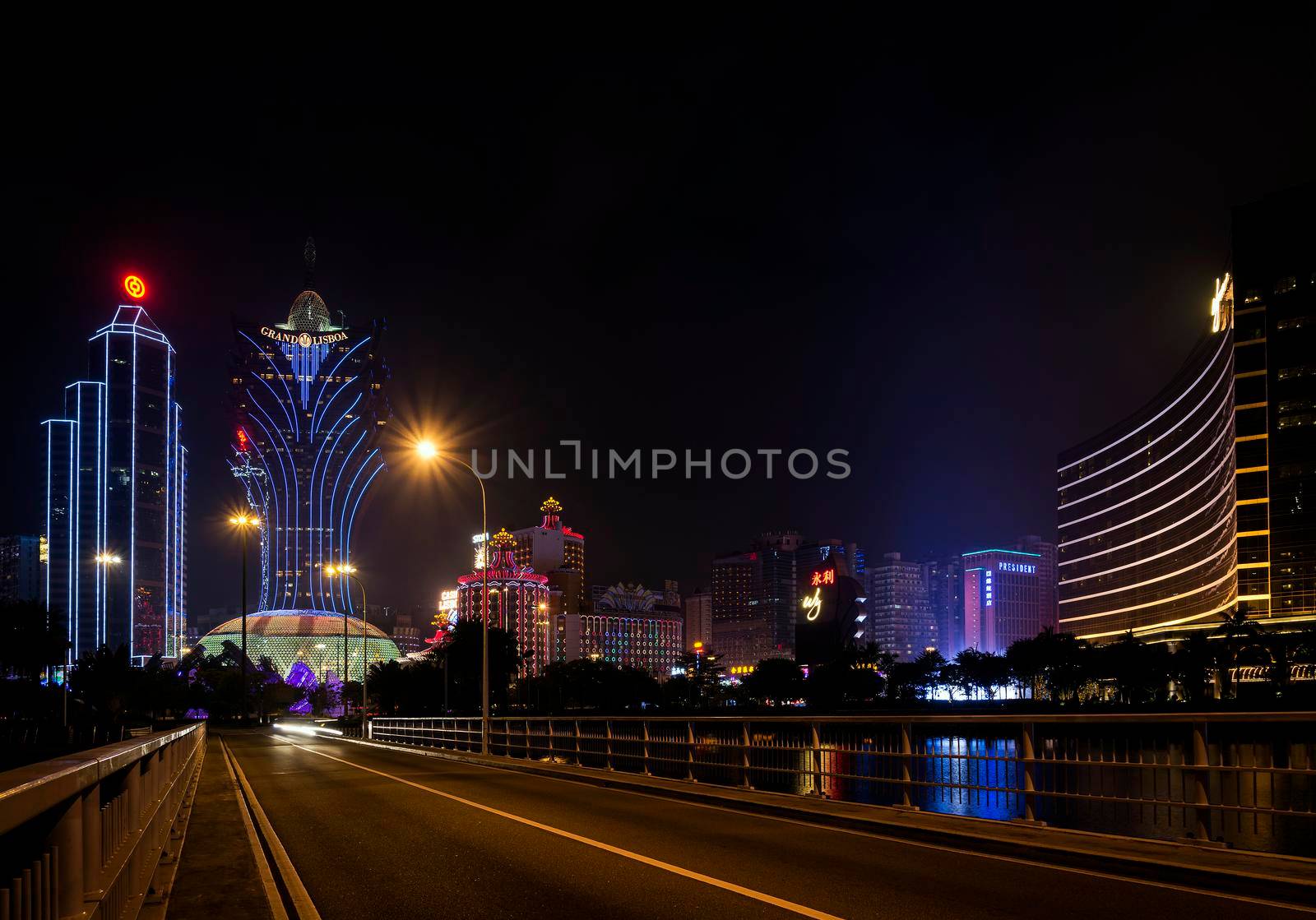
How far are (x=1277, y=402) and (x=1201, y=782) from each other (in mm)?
129389

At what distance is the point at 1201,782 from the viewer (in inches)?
440

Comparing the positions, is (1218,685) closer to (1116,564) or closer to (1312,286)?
(1312,286)

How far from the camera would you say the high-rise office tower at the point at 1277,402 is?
11712 centimetres

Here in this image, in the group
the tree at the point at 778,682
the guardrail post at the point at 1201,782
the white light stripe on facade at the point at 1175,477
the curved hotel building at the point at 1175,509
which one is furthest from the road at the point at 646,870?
the tree at the point at 778,682

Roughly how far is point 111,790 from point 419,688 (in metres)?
100

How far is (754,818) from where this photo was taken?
627 inches

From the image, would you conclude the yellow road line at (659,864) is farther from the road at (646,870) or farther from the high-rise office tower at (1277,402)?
the high-rise office tower at (1277,402)

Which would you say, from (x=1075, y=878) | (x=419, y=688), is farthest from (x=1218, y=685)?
(x=1075, y=878)

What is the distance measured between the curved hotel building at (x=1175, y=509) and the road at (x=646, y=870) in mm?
125428

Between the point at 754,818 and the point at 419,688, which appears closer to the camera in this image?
the point at 754,818

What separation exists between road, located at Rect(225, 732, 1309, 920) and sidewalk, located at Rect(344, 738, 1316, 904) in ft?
1.31

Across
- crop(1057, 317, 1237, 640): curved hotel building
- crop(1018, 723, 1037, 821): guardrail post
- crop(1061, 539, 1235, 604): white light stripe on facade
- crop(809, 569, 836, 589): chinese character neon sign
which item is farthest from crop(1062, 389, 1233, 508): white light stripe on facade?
crop(1018, 723, 1037, 821): guardrail post

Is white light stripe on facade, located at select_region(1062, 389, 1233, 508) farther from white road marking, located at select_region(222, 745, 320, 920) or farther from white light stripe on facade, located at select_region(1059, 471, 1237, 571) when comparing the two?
white road marking, located at select_region(222, 745, 320, 920)

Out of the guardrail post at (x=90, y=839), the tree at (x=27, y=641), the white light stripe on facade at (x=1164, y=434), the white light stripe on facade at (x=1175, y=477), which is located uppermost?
the white light stripe on facade at (x=1164, y=434)
